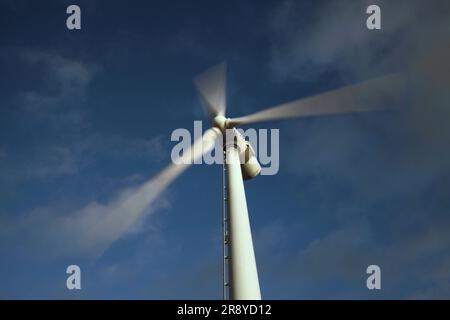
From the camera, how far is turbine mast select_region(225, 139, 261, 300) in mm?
26531

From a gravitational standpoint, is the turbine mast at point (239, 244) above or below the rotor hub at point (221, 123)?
below

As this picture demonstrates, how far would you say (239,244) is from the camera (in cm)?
2819

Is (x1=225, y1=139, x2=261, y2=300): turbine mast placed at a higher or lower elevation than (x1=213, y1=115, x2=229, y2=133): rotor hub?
lower

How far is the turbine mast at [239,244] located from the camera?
1045 inches

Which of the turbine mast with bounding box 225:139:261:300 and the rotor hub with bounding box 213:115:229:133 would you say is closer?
the turbine mast with bounding box 225:139:261:300

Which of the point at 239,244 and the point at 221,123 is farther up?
the point at 221,123

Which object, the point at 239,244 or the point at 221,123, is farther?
the point at 221,123

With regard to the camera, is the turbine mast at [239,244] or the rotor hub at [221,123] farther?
the rotor hub at [221,123]
